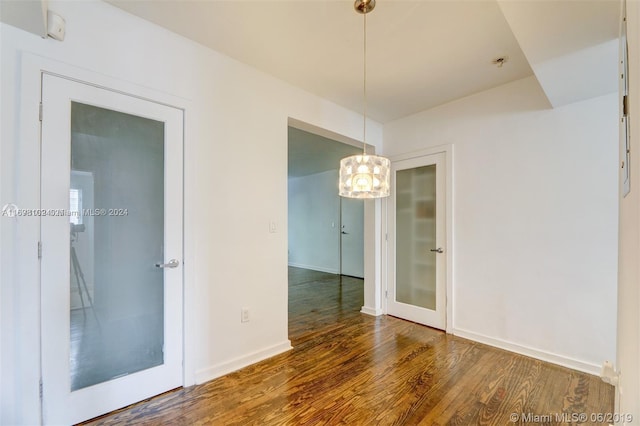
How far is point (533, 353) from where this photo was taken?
2615 mm

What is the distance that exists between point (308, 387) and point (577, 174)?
115 inches

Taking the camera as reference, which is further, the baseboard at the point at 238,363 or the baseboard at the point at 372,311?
the baseboard at the point at 372,311

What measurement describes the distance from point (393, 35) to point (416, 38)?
19 cm

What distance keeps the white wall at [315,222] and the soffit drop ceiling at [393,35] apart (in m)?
4.27

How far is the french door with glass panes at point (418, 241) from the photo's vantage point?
130 inches

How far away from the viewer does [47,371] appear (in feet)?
5.32

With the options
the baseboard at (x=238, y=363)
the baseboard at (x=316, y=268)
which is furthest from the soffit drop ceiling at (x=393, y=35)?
the baseboard at (x=316, y=268)

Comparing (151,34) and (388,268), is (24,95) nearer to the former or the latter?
(151,34)

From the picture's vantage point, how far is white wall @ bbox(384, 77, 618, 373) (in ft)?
7.55

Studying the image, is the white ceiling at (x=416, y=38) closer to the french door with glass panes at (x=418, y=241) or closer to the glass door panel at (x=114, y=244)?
the glass door panel at (x=114, y=244)

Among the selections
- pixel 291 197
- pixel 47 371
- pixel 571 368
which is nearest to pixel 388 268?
pixel 571 368

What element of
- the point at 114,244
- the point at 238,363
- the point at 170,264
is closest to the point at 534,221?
the point at 238,363

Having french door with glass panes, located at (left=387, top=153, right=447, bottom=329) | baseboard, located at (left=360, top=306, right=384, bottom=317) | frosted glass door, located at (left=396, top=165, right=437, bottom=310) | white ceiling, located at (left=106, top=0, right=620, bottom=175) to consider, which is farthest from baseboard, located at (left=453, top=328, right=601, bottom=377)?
white ceiling, located at (left=106, top=0, right=620, bottom=175)

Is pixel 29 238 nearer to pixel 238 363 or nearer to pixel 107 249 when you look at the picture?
pixel 107 249
